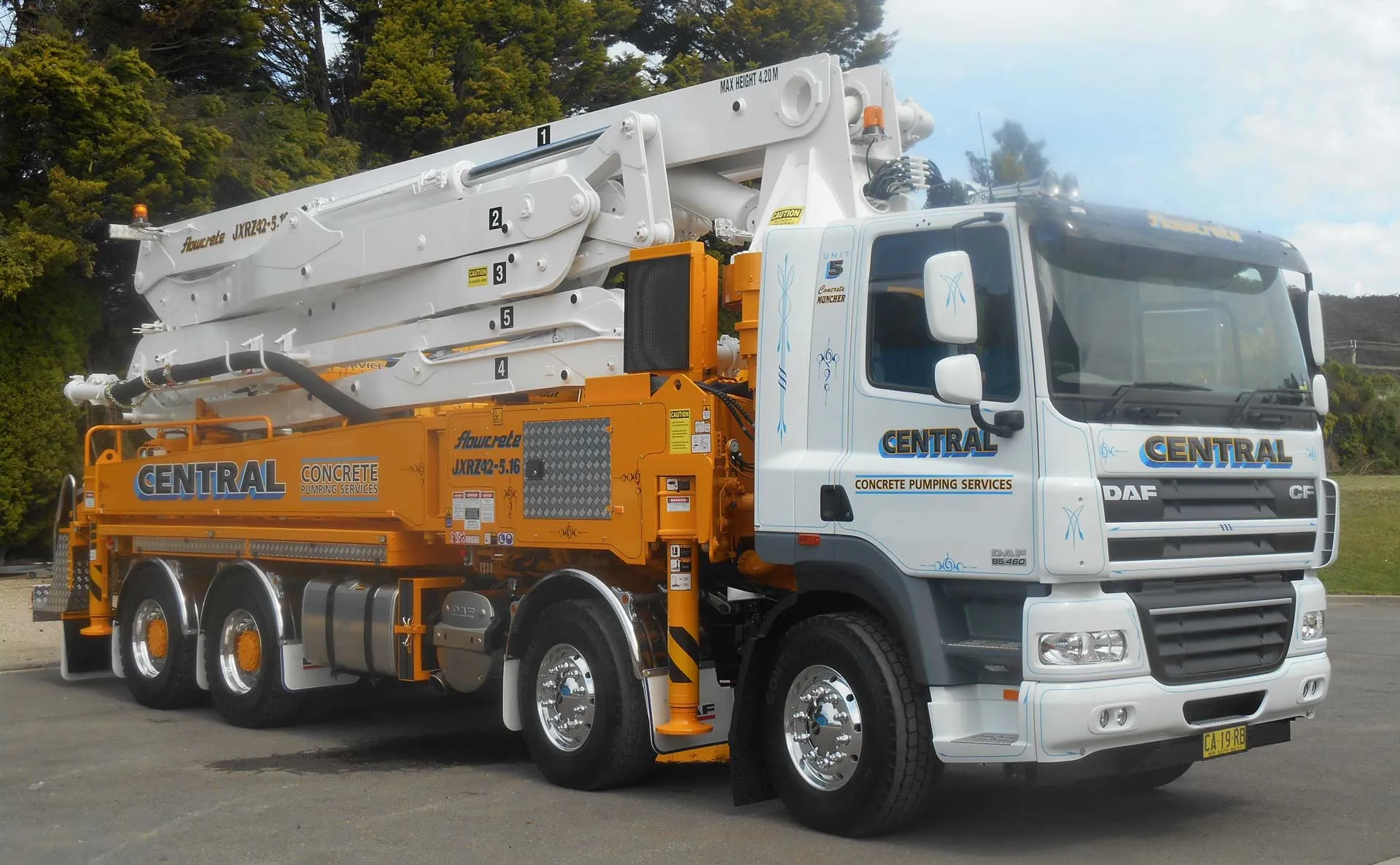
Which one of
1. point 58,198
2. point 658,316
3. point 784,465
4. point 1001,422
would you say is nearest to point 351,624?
point 658,316

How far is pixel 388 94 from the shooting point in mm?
24656

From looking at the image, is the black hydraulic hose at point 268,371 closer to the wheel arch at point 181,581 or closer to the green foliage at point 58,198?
the wheel arch at point 181,581

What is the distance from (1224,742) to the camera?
648 centimetres

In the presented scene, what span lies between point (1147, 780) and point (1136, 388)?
2.62 metres

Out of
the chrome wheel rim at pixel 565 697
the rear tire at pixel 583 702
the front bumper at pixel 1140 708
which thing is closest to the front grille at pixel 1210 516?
the front bumper at pixel 1140 708

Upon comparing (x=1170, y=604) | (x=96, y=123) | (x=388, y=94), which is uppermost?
(x=388, y=94)

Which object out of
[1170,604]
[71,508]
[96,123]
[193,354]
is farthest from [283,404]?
[96,123]

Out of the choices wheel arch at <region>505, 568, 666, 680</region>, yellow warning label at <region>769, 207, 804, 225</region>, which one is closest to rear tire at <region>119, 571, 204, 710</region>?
wheel arch at <region>505, 568, 666, 680</region>

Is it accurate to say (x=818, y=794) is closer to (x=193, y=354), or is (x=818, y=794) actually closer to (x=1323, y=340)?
(x=1323, y=340)

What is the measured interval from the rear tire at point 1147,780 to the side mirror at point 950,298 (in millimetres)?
3015

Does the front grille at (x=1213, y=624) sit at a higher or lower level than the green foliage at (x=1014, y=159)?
lower

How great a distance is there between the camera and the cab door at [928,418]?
20.2ft

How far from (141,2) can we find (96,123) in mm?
4208

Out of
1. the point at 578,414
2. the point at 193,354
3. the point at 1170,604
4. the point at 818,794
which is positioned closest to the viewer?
the point at 1170,604
